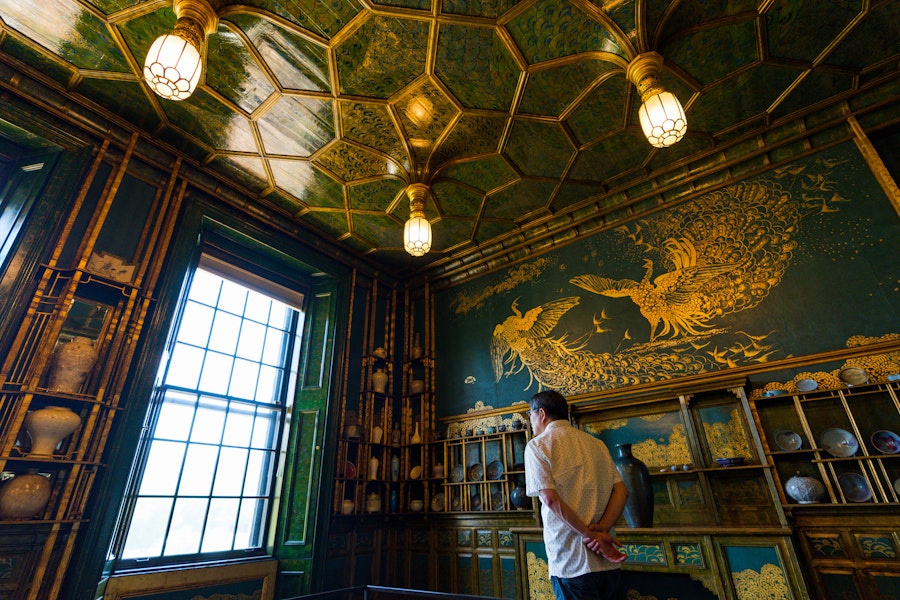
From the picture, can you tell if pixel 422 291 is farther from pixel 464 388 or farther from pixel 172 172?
pixel 172 172

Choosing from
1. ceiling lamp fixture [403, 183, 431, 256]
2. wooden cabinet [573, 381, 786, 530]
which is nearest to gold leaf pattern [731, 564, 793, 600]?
wooden cabinet [573, 381, 786, 530]

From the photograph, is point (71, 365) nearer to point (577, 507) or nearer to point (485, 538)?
point (577, 507)

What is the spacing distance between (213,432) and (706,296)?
5363 millimetres

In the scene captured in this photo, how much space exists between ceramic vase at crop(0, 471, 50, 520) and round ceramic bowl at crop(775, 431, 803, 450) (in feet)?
18.6

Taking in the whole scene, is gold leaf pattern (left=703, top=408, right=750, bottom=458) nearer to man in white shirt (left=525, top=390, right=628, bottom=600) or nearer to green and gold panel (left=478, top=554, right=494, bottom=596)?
man in white shirt (left=525, top=390, right=628, bottom=600)

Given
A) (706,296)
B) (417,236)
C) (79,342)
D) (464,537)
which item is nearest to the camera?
(79,342)

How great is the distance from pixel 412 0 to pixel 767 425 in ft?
15.0

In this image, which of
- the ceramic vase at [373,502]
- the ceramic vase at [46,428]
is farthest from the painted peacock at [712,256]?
the ceramic vase at [46,428]

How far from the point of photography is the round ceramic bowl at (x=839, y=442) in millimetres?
3514

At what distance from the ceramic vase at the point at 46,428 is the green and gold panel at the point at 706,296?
158 inches

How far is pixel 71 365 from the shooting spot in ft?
11.3

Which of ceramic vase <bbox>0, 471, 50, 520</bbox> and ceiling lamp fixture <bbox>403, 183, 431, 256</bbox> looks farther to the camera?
ceiling lamp fixture <bbox>403, 183, 431, 256</bbox>

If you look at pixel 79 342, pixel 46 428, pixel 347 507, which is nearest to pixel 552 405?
pixel 46 428

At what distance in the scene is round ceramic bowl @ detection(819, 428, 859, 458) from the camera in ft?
11.5
